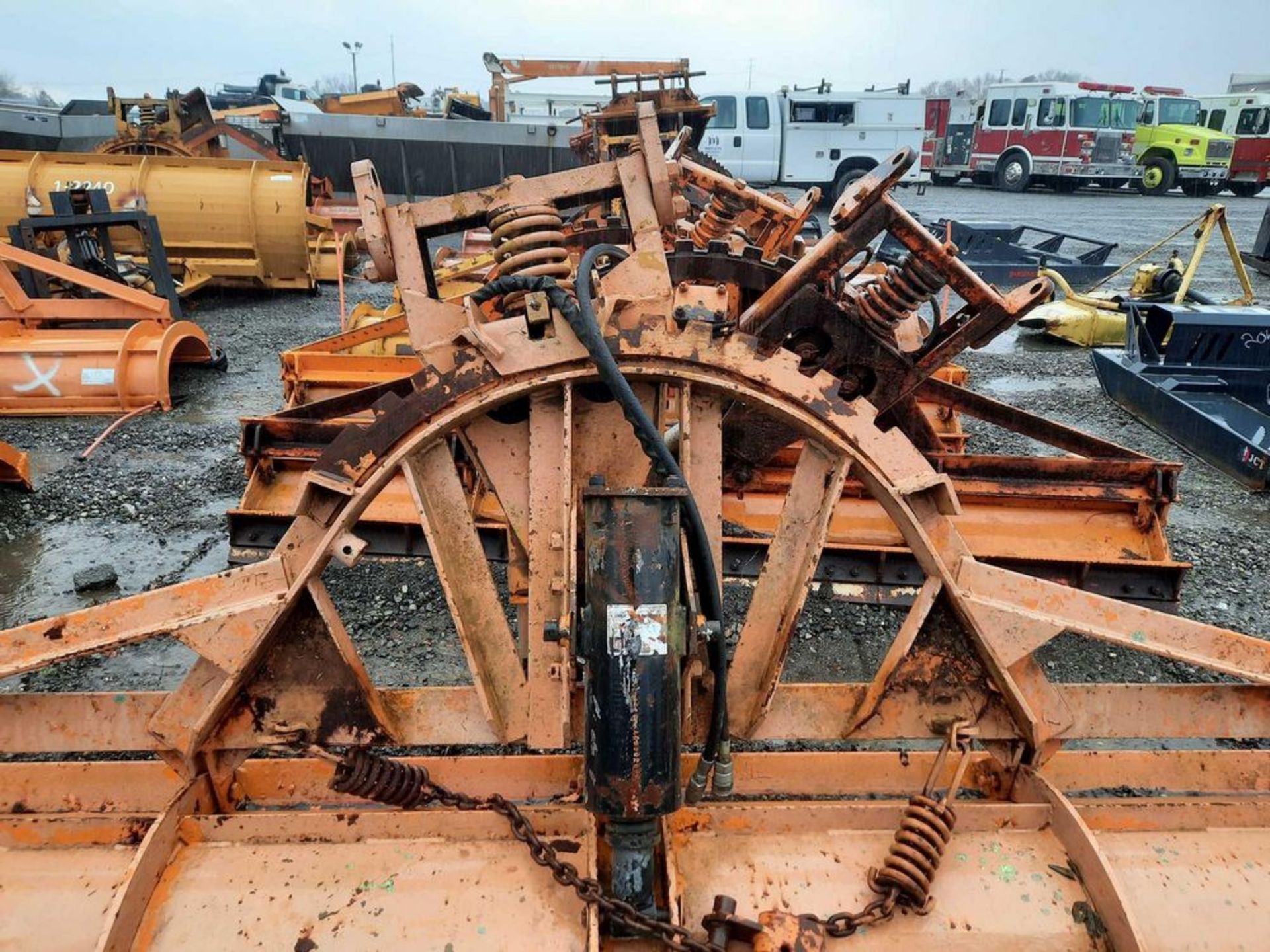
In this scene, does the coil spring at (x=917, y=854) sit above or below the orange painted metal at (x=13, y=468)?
above

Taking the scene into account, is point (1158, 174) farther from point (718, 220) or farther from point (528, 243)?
point (528, 243)

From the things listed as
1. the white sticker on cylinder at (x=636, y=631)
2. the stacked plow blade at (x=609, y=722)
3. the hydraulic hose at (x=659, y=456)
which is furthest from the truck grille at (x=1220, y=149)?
the white sticker on cylinder at (x=636, y=631)

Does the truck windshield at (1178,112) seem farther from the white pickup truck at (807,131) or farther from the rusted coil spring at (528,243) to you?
the rusted coil spring at (528,243)

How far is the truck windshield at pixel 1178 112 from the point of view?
23.3 m

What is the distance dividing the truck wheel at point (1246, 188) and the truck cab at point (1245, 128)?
0.06ft

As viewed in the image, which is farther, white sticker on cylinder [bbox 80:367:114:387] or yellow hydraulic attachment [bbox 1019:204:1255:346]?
yellow hydraulic attachment [bbox 1019:204:1255:346]

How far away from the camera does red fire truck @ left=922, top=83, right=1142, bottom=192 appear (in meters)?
22.6

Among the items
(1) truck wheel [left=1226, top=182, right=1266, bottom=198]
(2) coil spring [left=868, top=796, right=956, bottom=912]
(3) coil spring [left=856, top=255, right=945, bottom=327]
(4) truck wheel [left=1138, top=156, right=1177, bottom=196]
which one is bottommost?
(2) coil spring [left=868, top=796, right=956, bottom=912]

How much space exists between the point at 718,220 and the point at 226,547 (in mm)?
3820

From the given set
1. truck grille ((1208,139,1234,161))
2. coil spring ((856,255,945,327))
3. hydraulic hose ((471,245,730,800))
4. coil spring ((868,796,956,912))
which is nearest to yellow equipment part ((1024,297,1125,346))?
coil spring ((856,255,945,327))

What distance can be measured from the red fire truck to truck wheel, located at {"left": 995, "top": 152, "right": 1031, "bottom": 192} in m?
0.02

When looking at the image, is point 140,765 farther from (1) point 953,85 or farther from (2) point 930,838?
(1) point 953,85

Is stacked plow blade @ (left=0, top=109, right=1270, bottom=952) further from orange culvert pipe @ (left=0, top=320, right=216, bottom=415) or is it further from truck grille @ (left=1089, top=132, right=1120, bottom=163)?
truck grille @ (left=1089, top=132, right=1120, bottom=163)

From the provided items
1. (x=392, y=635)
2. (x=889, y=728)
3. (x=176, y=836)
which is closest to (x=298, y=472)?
(x=392, y=635)
